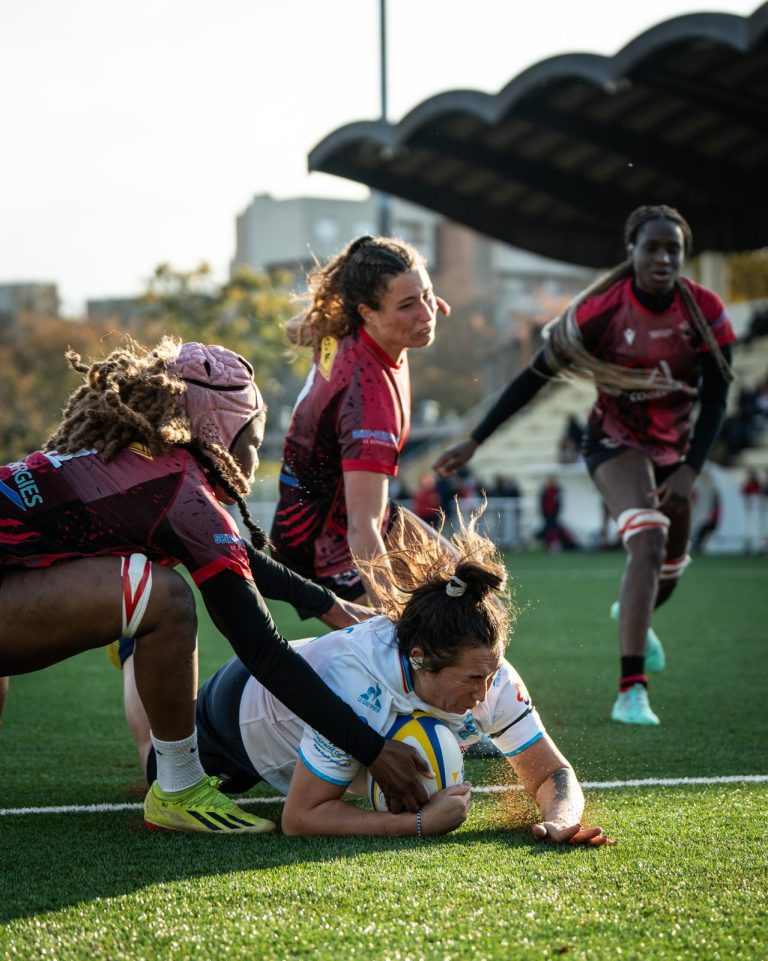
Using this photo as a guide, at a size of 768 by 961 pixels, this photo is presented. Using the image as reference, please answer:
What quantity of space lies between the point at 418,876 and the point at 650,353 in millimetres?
3800

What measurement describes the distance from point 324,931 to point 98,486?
1460 millimetres

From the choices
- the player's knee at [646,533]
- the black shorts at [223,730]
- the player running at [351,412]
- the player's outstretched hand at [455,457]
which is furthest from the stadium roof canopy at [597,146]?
the black shorts at [223,730]

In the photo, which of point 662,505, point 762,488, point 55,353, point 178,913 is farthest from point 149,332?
point 178,913

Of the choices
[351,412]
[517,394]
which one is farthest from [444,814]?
[517,394]

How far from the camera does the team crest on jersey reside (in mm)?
5129

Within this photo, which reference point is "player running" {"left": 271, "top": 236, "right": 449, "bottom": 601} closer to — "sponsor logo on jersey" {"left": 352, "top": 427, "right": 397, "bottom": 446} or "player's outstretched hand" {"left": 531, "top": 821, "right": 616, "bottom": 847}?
"sponsor logo on jersey" {"left": 352, "top": 427, "right": 397, "bottom": 446}

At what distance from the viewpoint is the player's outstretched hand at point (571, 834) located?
11.4 feet

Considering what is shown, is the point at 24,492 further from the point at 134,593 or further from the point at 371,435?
the point at 371,435

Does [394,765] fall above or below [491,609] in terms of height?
below

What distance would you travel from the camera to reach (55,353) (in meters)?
45.2

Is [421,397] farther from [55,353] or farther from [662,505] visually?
[662,505]

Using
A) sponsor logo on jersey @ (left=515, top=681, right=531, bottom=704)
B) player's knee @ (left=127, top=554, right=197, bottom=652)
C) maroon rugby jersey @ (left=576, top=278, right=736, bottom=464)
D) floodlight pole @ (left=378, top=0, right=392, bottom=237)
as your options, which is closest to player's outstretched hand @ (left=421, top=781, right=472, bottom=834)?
sponsor logo on jersey @ (left=515, top=681, right=531, bottom=704)

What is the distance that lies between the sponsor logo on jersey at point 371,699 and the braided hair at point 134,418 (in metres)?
0.69

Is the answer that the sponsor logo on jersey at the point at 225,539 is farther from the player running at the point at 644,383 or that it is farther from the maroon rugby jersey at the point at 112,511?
the player running at the point at 644,383
